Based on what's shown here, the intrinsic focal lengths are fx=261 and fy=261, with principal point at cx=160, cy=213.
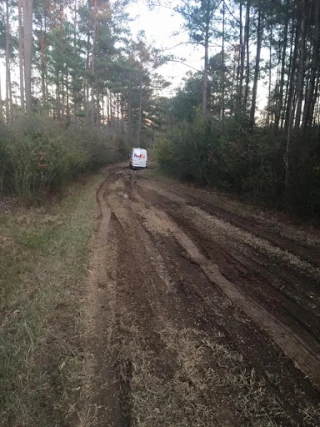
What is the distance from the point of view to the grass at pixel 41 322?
206 cm

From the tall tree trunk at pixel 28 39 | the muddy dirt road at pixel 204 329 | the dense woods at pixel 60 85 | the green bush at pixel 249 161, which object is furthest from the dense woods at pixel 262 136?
the tall tree trunk at pixel 28 39

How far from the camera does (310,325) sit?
300 centimetres

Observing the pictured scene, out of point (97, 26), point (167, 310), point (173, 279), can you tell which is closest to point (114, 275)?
point (173, 279)

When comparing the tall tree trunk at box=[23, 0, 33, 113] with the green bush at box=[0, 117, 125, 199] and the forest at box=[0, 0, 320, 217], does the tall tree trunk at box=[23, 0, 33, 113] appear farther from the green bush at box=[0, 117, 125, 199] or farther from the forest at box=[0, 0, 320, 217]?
the green bush at box=[0, 117, 125, 199]

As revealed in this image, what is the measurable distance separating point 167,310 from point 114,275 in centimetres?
124

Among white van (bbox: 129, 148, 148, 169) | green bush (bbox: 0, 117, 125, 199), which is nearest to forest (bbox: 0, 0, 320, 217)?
green bush (bbox: 0, 117, 125, 199)

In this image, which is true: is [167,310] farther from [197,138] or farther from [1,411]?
[197,138]

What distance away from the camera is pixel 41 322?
9.86 ft

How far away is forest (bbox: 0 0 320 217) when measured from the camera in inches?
303

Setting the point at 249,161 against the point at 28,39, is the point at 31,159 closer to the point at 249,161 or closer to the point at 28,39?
the point at 249,161

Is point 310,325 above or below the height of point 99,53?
below

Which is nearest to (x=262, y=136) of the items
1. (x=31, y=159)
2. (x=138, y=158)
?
(x=31, y=159)

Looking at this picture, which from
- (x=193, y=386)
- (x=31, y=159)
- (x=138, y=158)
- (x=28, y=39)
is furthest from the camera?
(x=138, y=158)

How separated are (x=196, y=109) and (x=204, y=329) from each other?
16.7m
